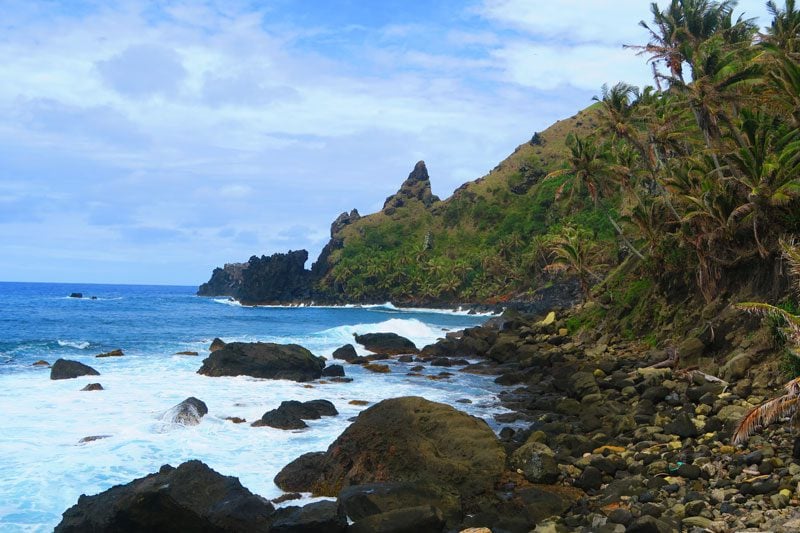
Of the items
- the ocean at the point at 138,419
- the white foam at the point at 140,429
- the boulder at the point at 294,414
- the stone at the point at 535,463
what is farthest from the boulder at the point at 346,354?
the stone at the point at 535,463

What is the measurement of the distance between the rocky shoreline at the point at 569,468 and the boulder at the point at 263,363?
13995 mm

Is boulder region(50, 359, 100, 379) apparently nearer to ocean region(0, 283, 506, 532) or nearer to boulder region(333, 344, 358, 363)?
ocean region(0, 283, 506, 532)

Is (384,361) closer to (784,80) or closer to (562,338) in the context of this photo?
(562,338)

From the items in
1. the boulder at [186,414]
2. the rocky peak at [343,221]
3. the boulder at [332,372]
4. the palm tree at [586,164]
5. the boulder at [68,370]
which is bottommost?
the boulder at [332,372]

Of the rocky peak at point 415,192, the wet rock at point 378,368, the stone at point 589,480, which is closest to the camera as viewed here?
the stone at point 589,480

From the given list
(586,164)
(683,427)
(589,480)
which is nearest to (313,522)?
(589,480)

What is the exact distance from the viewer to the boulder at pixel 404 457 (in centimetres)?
1412

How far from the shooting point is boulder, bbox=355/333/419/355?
45672 millimetres

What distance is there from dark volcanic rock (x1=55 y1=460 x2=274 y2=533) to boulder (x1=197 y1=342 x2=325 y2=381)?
2004cm

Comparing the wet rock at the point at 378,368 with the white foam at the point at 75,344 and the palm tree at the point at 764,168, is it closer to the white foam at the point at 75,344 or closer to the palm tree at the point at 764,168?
the palm tree at the point at 764,168

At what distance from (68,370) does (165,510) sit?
21.9 metres

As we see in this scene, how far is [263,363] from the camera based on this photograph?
32.5m

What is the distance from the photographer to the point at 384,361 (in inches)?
1628

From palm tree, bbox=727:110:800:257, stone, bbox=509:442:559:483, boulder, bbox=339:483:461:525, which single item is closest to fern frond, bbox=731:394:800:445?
stone, bbox=509:442:559:483
